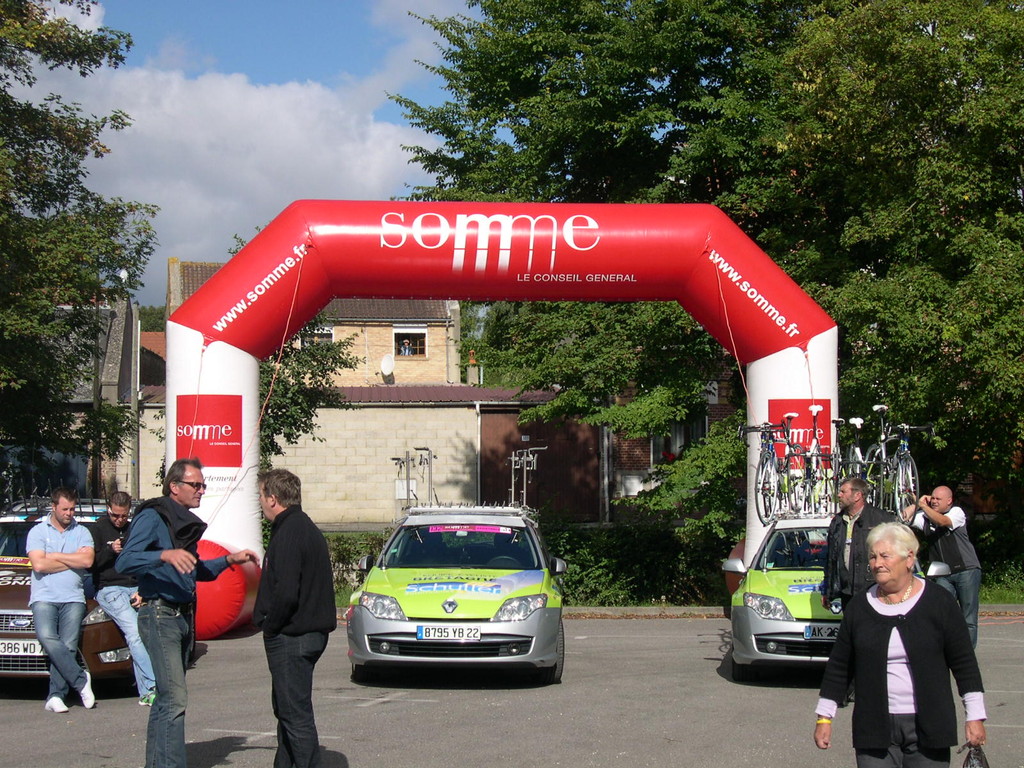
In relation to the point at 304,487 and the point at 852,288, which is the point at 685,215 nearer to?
the point at 852,288

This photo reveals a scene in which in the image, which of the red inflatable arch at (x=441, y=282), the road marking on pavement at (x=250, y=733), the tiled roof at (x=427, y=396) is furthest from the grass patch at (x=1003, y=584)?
the tiled roof at (x=427, y=396)

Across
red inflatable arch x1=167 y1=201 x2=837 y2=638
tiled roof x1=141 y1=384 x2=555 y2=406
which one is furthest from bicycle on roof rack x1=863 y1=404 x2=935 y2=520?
tiled roof x1=141 y1=384 x2=555 y2=406

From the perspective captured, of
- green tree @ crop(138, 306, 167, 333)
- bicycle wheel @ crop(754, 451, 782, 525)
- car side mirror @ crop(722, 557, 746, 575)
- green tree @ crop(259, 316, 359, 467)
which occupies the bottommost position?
car side mirror @ crop(722, 557, 746, 575)

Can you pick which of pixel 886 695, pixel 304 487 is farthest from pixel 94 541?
pixel 304 487

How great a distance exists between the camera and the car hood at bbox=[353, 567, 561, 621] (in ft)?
34.0

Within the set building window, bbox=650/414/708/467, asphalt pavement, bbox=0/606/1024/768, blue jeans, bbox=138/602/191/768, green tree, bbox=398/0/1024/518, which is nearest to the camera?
blue jeans, bbox=138/602/191/768

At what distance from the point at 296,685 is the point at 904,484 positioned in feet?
26.4

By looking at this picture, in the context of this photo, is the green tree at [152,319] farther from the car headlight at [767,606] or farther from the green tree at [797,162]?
the car headlight at [767,606]

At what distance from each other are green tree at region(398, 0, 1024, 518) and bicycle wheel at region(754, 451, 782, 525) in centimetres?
403

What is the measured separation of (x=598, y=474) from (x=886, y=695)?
31773 mm

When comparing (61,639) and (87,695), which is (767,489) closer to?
(87,695)

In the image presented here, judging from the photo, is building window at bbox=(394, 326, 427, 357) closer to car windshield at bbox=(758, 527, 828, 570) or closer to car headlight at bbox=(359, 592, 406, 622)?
car windshield at bbox=(758, 527, 828, 570)

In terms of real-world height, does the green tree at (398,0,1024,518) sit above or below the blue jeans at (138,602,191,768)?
above

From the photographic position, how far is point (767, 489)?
44.7 feet
